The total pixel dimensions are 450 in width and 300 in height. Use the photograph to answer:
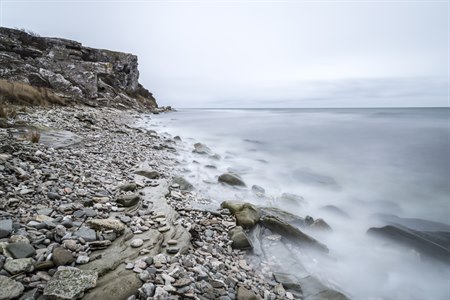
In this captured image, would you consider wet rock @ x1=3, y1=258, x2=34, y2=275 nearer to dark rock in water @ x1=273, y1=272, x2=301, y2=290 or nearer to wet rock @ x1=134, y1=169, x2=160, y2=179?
dark rock in water @ x1=273, y1=272, x2=301, y2=290

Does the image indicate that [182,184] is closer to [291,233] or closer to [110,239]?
[291,233]

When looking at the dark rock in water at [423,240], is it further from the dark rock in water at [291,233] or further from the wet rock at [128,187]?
the wet rock at [128,187]

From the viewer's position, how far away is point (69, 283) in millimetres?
2246

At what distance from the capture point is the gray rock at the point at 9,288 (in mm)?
2041

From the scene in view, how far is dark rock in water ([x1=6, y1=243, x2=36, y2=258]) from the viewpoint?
Result: 96.4 inches

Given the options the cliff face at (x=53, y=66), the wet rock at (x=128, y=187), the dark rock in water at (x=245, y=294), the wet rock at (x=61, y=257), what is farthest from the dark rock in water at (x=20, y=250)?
the cliff face at (x=53, y=66)

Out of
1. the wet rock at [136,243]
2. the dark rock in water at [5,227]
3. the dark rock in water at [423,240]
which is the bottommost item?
the dark rock in water at [423,240]

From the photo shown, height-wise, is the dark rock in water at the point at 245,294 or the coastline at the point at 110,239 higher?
the coastline at the point at 110,239

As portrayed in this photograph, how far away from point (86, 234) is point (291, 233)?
153 inches

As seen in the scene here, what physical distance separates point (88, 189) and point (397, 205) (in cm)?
996

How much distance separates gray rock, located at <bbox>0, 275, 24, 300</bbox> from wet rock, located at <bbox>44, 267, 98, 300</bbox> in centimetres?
20

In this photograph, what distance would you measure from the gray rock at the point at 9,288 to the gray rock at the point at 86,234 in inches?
34.8

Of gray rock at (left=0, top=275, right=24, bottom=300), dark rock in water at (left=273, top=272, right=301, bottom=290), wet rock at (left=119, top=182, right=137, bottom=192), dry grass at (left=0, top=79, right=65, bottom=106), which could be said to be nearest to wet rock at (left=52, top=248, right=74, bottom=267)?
gray rock at (left=0, top=275, right=24, bottom=300)

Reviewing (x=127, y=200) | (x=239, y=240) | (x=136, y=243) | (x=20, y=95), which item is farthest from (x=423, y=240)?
(x=20, y=95)
